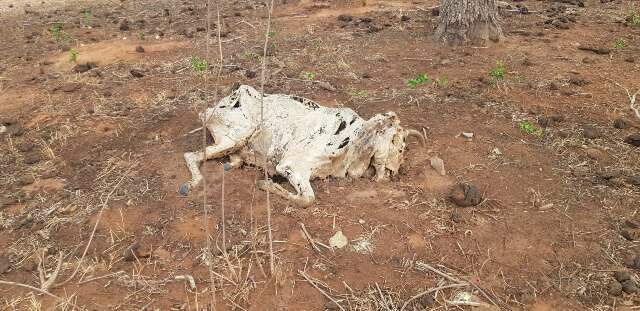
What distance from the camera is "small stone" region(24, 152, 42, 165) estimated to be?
534 cm

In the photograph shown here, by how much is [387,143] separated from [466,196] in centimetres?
84

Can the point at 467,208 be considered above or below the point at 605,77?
below

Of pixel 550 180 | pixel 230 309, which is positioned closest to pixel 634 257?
pixel 550 180

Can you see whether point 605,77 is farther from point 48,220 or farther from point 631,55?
point 48,220

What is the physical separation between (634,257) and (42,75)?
26.4 feet

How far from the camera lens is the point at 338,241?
3965mm

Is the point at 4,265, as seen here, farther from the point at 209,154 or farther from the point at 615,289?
the point at 615,289

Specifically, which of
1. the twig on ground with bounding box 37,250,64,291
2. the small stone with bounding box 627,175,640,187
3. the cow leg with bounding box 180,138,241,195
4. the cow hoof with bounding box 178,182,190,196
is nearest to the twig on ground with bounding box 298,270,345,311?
the cow hoof with bounding box 178,182,190,196

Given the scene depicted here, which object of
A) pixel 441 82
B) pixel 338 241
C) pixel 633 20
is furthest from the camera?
pixel 633 20

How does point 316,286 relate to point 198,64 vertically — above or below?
below

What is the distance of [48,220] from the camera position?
14.3 feet

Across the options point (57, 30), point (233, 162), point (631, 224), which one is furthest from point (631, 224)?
point (57, 30)

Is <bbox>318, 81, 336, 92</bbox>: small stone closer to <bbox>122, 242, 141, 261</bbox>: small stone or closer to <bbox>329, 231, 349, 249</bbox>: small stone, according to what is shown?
<bbox>329, 231, 349, 249</bbox>: small stone

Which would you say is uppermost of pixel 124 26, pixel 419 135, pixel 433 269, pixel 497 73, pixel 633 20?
pixel 633 20
